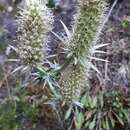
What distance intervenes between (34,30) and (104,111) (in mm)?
1504

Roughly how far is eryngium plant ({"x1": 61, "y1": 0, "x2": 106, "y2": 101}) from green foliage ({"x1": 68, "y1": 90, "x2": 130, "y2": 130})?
0.81 m

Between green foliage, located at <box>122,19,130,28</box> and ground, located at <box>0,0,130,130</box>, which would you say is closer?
ground, located at <box>0,0,130,130</box>

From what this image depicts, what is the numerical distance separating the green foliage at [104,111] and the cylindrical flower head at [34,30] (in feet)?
4.01

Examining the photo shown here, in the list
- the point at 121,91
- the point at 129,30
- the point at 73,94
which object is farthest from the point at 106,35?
the point at 73,94

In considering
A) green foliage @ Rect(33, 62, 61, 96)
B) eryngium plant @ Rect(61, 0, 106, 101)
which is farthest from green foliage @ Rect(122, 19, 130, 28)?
green foliage @ Rect(33, 62, 61, 96)

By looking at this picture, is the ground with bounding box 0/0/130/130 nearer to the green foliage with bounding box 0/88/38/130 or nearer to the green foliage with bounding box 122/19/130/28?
the green foliage with bounding box 122/19/130/28

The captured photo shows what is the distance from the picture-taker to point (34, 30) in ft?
7.77

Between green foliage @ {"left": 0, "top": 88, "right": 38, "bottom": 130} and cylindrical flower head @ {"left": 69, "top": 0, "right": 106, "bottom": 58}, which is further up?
cylindrical flower head @ {"left": 69, "top": 0, "right": 106, "bottom": 58}

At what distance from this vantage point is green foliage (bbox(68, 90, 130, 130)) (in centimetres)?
360

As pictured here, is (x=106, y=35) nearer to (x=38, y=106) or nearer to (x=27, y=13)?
(x=38, y=106)

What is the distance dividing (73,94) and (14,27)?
1630 millimetres

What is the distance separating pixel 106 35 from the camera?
404cm

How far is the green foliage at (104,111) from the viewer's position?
3598 mm

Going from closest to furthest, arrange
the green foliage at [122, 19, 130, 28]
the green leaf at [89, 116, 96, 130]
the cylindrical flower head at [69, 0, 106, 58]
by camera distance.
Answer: the cylindrical flower head at [69, 0, 106, 58] → the green leaf at [89, 116, 96, 130] → the green foliage at [122, 19, 130, 28]
